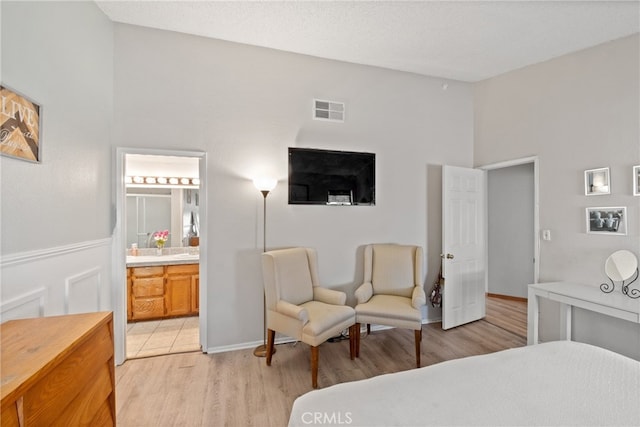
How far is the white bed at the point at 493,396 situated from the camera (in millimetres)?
1004

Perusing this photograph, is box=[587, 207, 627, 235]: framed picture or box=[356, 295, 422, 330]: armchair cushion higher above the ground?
box=[587, 207, 627, 235]: framed picture

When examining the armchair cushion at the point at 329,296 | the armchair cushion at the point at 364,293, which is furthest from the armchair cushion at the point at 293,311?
the armchair cushion at the point at 364,293

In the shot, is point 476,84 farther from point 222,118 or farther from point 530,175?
point 222,118

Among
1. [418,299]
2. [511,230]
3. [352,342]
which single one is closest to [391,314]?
[418,299]

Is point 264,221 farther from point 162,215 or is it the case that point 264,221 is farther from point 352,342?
point 162,215

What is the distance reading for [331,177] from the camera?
3.27 metres

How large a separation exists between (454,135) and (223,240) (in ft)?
10.6

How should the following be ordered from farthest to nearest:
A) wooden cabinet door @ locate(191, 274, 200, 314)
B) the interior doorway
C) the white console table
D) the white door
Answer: the interior doorway, wooden cabinet door @ locate(191, 274, 200, 314), the white door, the white console table

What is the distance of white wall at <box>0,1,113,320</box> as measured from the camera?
4.75 ft

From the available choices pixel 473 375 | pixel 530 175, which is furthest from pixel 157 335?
pixel 530 175

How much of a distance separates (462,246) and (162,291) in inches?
152

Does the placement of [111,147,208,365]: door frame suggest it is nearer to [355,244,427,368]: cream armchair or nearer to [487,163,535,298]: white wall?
[355,244,427,368]: cream armchair

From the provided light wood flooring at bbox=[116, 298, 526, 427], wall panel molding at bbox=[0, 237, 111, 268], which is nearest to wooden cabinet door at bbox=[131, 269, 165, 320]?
light wood flooring at bbox=[116, 298, 526, 427]

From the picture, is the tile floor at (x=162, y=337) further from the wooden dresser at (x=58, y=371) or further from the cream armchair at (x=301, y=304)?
the wooden dresser at (x=58, y=371)
